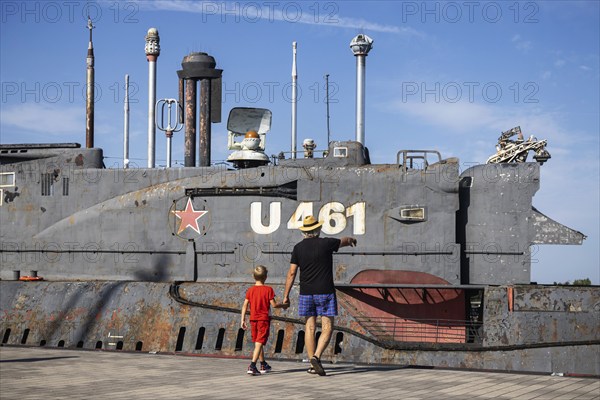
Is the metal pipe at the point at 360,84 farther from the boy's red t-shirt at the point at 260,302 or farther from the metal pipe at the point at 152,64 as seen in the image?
the boy's red t-shirt at the point at 260,302

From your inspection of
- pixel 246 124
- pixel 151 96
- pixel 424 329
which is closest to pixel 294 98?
pixel 151 96

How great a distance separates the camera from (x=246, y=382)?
1150 cm

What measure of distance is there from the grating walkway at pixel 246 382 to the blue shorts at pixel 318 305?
907mm

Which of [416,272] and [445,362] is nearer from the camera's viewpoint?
[445,362]

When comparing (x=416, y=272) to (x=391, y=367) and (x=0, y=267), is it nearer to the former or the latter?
(x=391, y=367)

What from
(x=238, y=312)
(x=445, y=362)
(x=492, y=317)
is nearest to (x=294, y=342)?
(x=238, y=312)

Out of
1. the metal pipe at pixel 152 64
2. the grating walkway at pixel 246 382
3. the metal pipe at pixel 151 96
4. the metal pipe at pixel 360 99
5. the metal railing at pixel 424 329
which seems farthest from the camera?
the metal pipe at pixel 152 64

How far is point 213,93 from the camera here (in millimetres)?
25375

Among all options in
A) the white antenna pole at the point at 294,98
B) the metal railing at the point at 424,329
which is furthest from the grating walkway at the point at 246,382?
the white antenna pole at the point at 294,98

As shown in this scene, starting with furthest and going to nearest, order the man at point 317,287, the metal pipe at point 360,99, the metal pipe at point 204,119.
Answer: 1. the metal pipe at point 360,99
2. the metal pipe at point 204,119
3. the man at point 317,287

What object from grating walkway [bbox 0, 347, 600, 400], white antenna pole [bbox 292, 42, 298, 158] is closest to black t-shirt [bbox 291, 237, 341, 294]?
grating walkway [bbox 0, 347, 600, 400]

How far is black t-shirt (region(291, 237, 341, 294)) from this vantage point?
1260 centimetres

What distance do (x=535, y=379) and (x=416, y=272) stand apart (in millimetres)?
8390

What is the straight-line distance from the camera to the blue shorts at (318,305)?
1258cm
